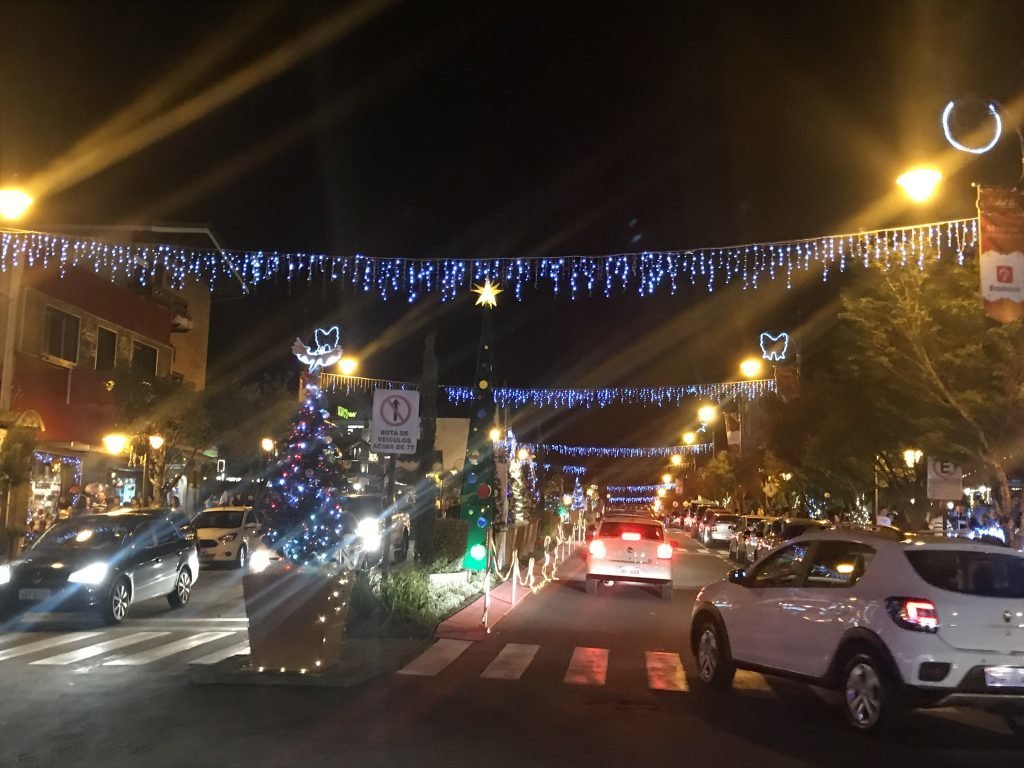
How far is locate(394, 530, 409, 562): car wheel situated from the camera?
1001 inches

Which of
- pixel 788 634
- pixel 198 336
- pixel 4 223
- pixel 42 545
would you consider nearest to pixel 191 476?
pixel 198 336

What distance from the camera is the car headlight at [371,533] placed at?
78.0ft

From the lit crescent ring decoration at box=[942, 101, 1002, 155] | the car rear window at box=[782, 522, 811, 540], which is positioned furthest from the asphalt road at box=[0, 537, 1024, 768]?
the car rear window at box=[782, 522, 811, 540]

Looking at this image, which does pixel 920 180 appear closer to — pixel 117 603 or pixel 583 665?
pixel 583 665

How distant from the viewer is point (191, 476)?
37000 millimetres

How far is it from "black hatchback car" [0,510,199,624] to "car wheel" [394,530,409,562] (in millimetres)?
7828

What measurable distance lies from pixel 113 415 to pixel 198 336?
15228 millimetres

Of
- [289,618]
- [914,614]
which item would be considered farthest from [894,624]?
[289,618]

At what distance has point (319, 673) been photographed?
10.5 meters

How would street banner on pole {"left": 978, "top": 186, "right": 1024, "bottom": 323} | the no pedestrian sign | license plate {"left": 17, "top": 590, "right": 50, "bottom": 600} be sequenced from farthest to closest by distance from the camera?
license plate {"left": 17, "top": 590, "right": 50, "bottom": 600}
the no pedestrian sign
street banner on pole {"left": 978, "top": 186, "right": 1024, "bottom": 323}

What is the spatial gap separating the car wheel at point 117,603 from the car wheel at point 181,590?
1786 millimetres

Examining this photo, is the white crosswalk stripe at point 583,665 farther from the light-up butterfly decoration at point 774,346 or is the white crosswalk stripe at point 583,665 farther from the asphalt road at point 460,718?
the light-up butterfly decoration at point 774,346

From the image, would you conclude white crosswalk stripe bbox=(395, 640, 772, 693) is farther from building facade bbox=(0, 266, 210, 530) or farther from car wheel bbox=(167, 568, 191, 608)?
building facade bbox=(0, 266, 210, 530)

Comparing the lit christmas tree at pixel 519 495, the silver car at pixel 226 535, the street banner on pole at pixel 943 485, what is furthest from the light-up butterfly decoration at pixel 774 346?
the silver car at pixel 226 535
